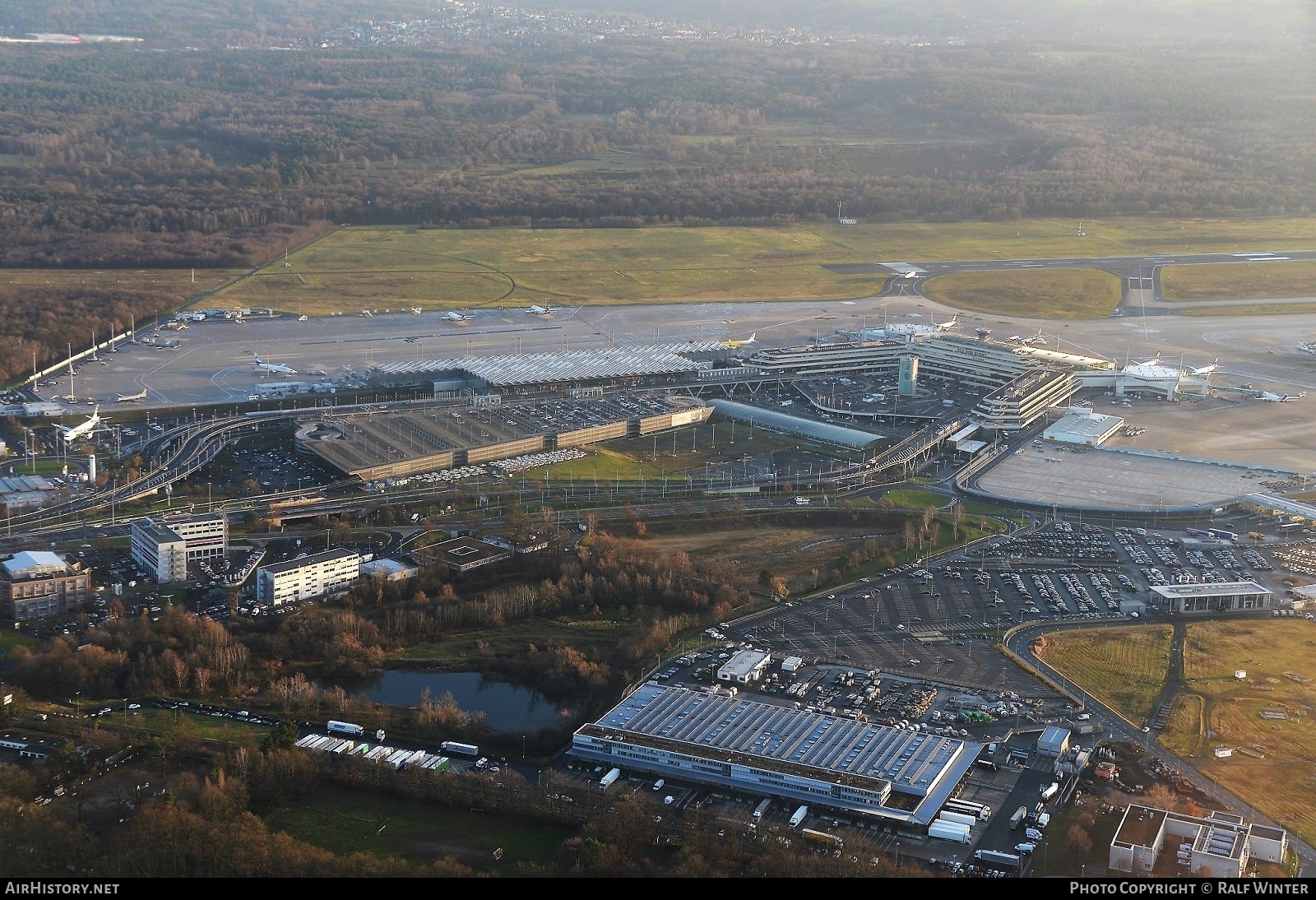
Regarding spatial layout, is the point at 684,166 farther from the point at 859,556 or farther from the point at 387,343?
the point at 859,556

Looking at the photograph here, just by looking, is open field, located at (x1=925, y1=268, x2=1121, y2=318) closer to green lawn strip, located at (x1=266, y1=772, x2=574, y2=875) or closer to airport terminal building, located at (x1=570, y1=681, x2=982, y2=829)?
airport terminal building, located at (x1=570, y1=681, x2=982, y2=829)

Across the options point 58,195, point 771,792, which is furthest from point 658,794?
point 58,195

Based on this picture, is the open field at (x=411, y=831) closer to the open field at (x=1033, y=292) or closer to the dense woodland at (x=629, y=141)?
the open field at (x=1033, y=292)

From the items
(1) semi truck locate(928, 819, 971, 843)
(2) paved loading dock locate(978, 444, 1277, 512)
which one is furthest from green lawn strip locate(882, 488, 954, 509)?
(1) semi truck locate(928, 819, 971, 843)

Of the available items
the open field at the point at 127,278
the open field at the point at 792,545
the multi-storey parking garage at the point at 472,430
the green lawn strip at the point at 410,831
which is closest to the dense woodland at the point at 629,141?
the open field at the point at 127,278

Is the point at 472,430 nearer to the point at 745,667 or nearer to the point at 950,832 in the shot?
the point at 745,667

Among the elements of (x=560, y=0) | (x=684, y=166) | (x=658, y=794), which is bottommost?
(x=658, y=794)

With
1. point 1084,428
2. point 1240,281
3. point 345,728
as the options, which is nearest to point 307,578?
point 345,728
